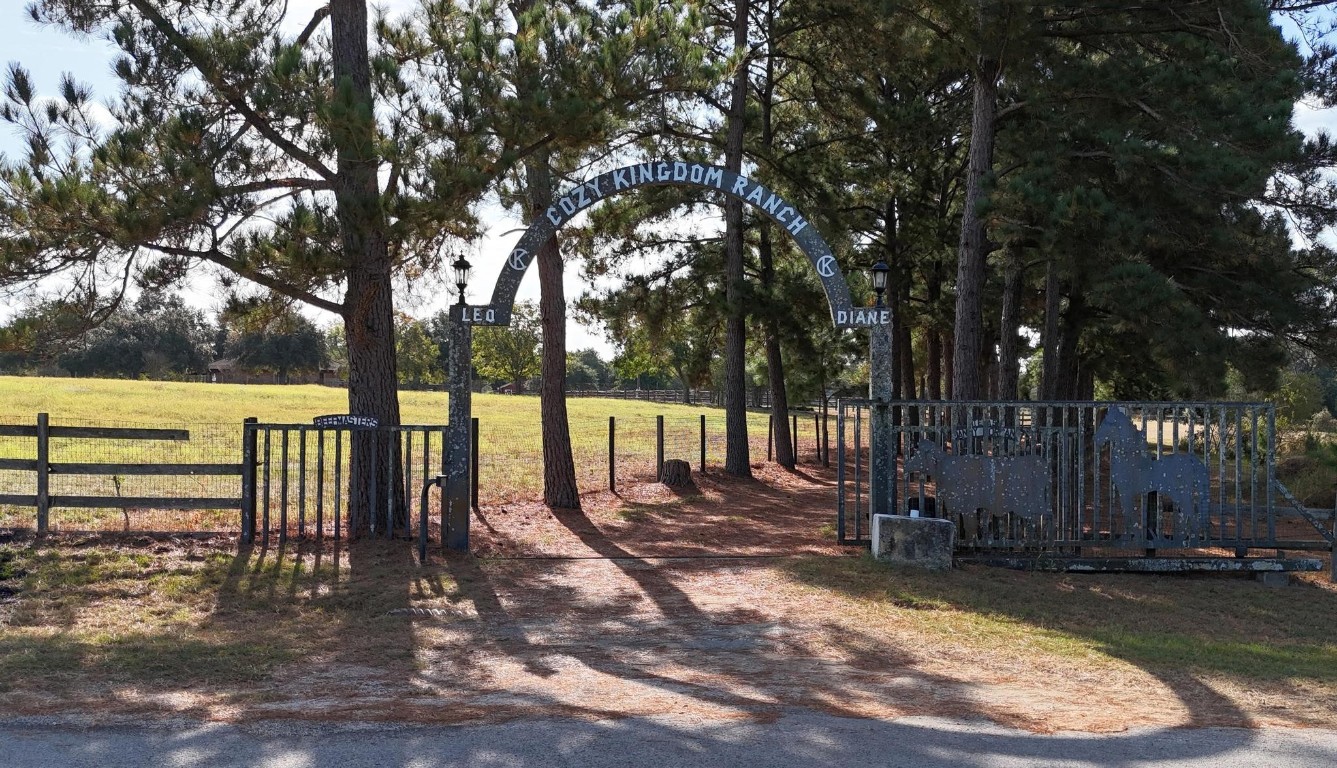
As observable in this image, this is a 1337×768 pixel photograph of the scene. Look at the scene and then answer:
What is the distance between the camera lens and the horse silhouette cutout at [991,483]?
1165 cm

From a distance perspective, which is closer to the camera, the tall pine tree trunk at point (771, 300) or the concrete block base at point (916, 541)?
the concrete block base at point (916, 541)

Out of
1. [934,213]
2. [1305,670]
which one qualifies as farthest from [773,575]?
[934,213]

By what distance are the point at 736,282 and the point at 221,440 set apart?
12819 mm

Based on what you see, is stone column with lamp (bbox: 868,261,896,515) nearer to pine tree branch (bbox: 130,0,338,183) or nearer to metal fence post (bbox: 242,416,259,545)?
pine tree branch (bbox: 130,0,338,183)

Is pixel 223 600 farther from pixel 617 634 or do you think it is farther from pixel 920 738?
pixel 920 738

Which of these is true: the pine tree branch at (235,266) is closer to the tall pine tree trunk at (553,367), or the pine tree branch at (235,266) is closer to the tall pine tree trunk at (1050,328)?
the tall pine tree trunk at (553,367)

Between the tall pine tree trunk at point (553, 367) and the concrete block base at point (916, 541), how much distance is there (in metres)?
5.90

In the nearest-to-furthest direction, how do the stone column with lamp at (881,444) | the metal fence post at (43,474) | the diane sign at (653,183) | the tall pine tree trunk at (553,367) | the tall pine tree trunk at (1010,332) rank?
the stone column with lamp at (881,444) < the metal fence post at (43,474) < the diane sign at (653,183) < the tall pine tree trunk at (553,367) < the tall pine tree trunk at (1010,332)

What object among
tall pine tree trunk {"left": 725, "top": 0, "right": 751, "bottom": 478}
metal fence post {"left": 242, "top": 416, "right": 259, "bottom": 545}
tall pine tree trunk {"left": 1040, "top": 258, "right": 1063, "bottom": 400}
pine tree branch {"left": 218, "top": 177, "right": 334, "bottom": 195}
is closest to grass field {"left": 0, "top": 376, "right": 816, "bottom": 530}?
metal fence post {"left": 242, "top": 416, "right": 259, "bottom": 545}

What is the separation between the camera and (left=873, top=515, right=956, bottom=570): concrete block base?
11258mm

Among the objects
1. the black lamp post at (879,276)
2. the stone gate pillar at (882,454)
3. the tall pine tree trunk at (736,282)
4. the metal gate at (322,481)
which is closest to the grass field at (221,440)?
the metal gate at (322,481)

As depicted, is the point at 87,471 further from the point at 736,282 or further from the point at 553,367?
the point at 736,282

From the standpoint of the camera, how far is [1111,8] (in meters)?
14.8

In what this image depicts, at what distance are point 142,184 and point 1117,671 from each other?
961 cm
